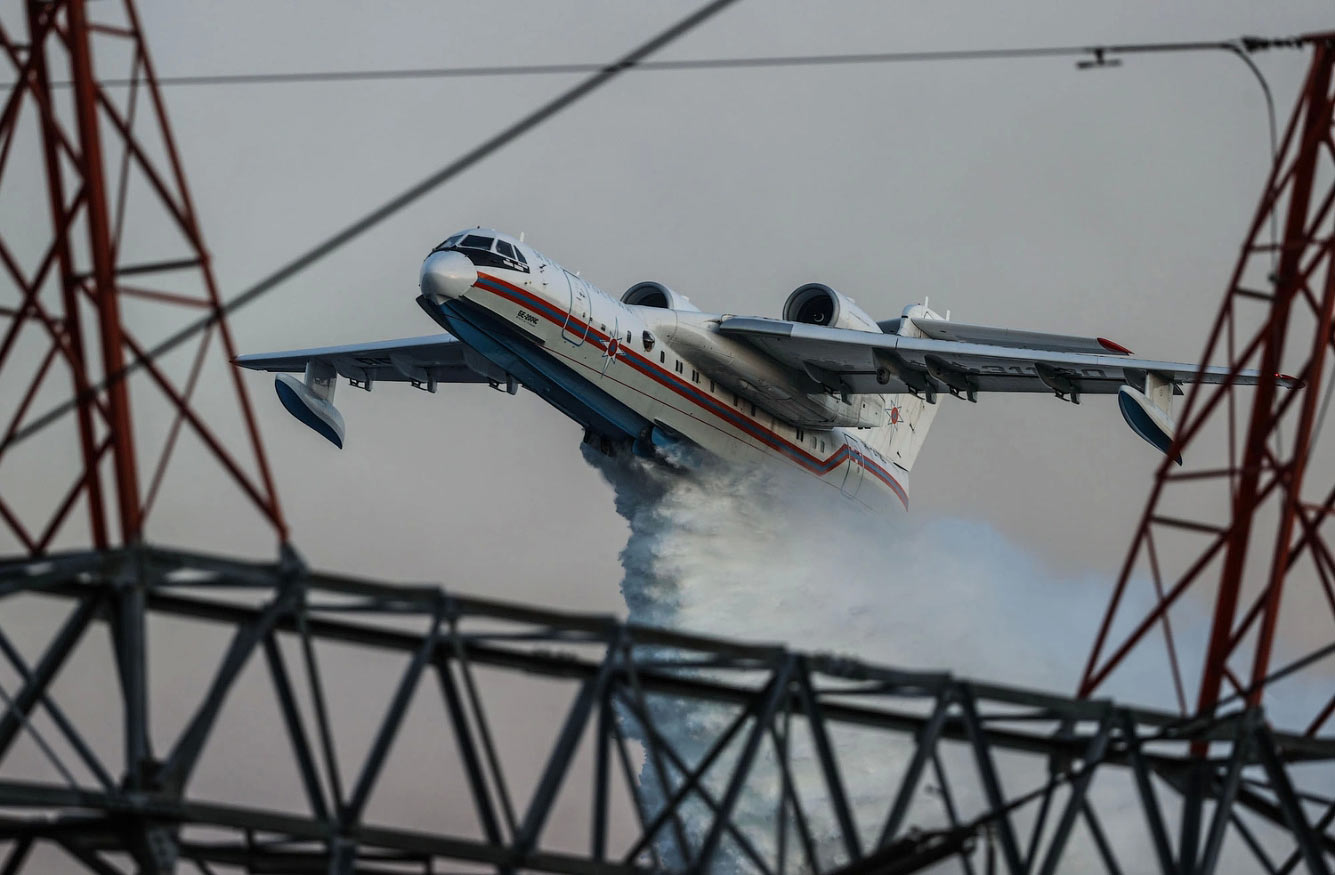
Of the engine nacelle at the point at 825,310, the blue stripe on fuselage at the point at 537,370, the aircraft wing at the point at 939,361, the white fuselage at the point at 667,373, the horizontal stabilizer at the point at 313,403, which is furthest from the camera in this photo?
the horizontal stabilizer at the point at 313,403

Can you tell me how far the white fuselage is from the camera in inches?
1307

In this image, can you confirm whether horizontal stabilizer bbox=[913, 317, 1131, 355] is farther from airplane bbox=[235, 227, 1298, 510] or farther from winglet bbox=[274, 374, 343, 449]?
winglet bbox=[274, 374, 343, 449]

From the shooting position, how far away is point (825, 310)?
3900cm

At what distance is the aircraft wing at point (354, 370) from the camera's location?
40.5m

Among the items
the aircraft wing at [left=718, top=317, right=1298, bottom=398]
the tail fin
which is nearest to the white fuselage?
the aircraft wing at [left=718, top=317, right=1298, bottom=398]

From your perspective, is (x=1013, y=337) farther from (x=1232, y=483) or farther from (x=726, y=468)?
(x=1232, y=483)

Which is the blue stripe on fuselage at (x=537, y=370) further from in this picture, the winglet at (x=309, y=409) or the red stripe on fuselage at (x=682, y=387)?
the winglet at (x=309, y=409)

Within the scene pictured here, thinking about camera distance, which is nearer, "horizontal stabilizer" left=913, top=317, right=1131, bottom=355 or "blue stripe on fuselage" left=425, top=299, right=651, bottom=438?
"blue stripe on fuselage" left=425, top=299, right=651, bottom=438

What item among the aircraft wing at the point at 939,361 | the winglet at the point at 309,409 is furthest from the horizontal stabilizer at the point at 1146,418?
the winglet at the point at 309,409

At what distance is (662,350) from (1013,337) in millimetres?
6557

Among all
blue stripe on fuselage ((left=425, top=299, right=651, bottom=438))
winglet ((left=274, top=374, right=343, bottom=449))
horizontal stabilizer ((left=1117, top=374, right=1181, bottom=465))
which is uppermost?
winglet ((left=274, top=374, right=343, bottom=449))

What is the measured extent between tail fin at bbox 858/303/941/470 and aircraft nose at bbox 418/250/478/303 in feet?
37.5

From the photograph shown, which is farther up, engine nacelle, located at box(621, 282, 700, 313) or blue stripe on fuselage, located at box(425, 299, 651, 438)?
engine nacelle, located at box(621, 282, 700, 313)

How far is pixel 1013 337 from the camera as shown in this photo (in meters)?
38.8
